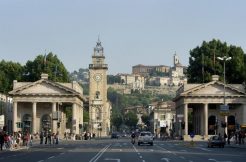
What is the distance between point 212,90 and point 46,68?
37.3 metres

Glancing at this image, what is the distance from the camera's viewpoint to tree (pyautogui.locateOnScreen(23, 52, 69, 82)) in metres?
146

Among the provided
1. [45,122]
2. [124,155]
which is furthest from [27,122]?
[124,155]

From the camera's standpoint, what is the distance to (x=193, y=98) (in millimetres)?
131250

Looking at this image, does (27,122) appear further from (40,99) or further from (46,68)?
(46,68)

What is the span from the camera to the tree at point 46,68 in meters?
146

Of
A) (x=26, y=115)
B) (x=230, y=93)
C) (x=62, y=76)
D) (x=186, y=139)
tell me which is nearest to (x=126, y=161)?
(x=186, y=139)

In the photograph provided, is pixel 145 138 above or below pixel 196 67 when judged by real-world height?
below

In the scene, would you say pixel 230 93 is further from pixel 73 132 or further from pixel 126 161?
pixel 126 161

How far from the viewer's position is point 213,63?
135 meters

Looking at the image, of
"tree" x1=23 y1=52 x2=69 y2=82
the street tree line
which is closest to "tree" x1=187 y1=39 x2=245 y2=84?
the street tree line

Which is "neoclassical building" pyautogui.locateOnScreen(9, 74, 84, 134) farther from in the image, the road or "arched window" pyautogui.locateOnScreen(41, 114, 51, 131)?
the road

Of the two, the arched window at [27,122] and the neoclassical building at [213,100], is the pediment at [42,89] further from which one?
the neoclassical building at [213,100]

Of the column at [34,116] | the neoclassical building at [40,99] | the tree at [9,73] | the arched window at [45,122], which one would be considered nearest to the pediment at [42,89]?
the neoclassical building at [40,99]

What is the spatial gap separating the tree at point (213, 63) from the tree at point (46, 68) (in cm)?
2834
